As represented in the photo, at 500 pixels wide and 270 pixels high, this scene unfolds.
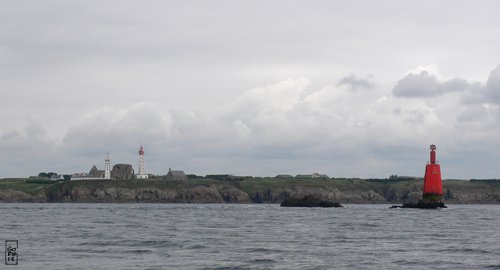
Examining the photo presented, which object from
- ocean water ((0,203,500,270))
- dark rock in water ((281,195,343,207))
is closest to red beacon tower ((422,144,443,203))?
dark rock in water ((281,195,343,207))

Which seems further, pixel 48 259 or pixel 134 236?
pixel 134 236

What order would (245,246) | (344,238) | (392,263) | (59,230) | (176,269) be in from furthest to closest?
(59,230), (344,238), (245,246), (392,263), (176,269)

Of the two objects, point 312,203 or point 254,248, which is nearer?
point 254,248

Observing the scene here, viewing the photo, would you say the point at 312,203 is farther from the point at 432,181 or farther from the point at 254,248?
the point at 254,248

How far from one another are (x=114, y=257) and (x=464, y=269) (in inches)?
909

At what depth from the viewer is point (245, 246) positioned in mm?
59406

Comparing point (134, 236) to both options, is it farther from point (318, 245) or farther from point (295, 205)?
point (295, 205)

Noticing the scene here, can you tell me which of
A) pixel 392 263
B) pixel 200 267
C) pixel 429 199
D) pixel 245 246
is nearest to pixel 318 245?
pixel 245 246

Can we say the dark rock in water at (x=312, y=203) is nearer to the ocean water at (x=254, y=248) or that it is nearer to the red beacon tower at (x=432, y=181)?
the red beacon tower at (x=432, y=181)

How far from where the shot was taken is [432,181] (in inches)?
5551

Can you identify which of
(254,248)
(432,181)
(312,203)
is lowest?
(254,248)

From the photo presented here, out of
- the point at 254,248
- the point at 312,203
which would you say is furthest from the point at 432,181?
the point at 254,248

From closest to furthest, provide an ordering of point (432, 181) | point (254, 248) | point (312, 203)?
point (254, 248) < point (432, 181) < point (312, 203)

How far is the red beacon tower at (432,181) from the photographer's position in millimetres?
139125
